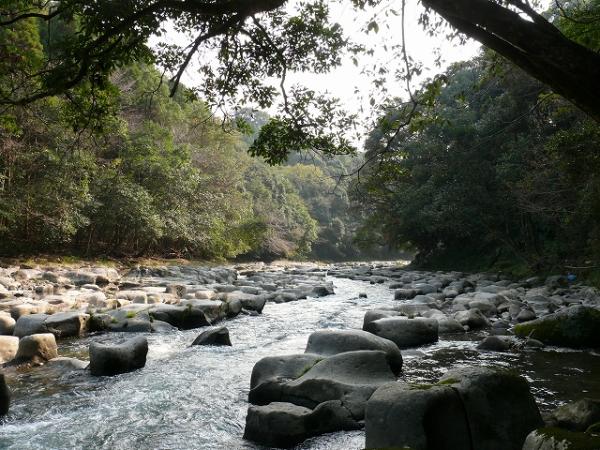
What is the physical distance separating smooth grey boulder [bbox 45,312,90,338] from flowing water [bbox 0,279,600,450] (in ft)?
1.06

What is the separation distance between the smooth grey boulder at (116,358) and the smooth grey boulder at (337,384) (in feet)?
6.26

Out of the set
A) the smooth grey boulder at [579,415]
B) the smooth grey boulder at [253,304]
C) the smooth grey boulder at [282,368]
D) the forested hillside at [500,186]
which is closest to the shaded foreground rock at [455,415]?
the smooth grey boulder at [579,415]

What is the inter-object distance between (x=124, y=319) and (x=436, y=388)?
632cm

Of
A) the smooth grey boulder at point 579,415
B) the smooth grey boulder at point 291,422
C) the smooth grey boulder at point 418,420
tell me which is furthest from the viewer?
the smooth grey boulder at point 291,422

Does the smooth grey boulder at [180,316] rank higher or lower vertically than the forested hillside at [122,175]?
lower

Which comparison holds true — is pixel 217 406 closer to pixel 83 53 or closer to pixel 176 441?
pixel 176 441

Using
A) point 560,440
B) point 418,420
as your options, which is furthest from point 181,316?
point 560,440

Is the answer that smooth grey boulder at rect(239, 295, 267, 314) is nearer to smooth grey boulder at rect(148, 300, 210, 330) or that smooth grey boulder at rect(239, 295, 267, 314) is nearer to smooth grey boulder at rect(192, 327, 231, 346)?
smooth grey boulder at rect(148, 300, 210, 330)

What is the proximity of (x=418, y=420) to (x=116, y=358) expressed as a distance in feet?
12.6

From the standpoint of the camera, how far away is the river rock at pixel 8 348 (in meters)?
5.60

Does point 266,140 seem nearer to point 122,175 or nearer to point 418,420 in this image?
point 418,420

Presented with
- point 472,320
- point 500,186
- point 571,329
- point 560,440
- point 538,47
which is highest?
point 500,186

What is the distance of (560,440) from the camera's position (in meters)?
2.26

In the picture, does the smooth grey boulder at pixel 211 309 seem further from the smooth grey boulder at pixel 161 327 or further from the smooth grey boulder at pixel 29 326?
the smooth grey boulder at pixel 29 326
